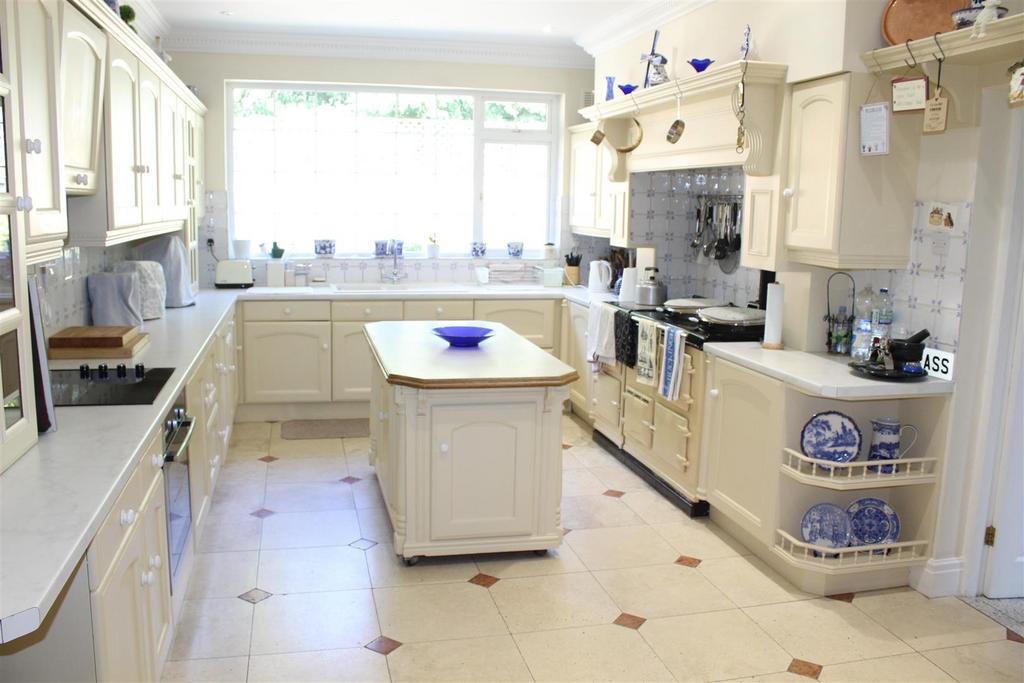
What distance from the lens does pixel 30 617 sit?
139 cm

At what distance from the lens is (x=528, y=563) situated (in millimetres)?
3629

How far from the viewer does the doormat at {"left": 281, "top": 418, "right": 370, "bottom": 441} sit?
5590 mm

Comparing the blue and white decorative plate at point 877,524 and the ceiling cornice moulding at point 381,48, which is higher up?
the ceiling cornice moulding at point 381,48

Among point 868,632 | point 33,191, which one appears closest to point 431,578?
point 868,632

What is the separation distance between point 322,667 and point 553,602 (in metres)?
0.91

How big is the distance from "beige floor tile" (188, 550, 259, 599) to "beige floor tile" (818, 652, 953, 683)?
6.92ft

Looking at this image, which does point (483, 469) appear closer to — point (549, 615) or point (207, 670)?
point (549, 615)

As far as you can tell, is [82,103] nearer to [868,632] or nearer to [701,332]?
[701,332]

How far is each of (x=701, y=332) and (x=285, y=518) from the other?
2.13 meters

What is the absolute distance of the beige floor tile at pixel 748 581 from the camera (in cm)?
336

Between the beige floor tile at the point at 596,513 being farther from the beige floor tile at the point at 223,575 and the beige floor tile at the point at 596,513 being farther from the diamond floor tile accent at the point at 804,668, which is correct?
the beige floor tile at the point at 223,575

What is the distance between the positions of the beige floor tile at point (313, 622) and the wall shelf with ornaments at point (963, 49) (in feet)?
9.17

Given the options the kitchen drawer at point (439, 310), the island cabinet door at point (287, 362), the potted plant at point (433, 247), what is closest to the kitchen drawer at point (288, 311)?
the island cabinet door at point (287, 362)

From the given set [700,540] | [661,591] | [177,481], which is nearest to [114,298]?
[177,481]
